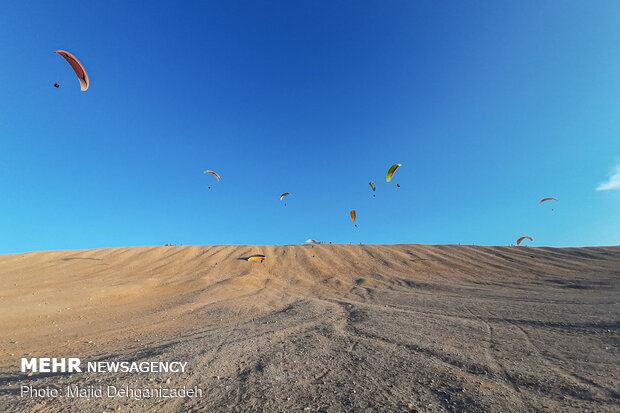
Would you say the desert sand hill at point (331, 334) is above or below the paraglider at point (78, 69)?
below

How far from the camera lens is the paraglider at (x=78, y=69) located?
29.8 ft

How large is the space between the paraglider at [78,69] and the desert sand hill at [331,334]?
8085 mm

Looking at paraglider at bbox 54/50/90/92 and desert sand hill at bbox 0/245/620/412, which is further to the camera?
paraglider at bbox 54/50/90/92

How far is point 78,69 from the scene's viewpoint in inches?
372

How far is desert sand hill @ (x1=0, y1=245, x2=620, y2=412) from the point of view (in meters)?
3.75

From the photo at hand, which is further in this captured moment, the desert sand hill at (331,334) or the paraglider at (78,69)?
the paraglider at (78,69)

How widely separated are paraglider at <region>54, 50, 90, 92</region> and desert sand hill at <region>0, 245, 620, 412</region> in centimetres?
808

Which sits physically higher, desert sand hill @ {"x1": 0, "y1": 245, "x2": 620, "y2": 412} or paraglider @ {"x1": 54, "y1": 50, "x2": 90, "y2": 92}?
paraglider @ {"x1": 54, "y1": 50, "x2": 90, "y2": 92}

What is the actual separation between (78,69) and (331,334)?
1189 cm

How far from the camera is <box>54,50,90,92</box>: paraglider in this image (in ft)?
29.8

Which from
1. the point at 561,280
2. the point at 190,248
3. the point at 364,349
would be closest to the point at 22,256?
the point at 190,248

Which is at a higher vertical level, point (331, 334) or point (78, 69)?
point (78, 69)

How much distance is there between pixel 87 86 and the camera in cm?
977

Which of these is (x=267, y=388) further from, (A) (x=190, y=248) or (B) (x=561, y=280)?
(A) (x=190, y=248)
